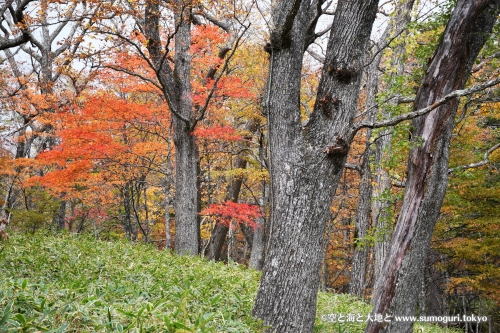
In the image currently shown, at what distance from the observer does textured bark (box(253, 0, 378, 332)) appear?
3.73 m

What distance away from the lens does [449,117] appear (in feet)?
14.9

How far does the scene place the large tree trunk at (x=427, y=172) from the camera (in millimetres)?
4398

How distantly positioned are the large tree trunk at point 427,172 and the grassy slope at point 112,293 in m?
0.88

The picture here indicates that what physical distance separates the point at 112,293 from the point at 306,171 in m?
2.29

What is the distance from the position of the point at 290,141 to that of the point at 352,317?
336 centimetres

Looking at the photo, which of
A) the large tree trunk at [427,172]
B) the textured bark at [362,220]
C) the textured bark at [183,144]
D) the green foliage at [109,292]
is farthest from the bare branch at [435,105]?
the textured bark at [362,220]

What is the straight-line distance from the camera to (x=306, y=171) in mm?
3791

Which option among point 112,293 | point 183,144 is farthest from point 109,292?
point 183,144

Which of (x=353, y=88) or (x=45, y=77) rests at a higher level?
(x=45, y=77)

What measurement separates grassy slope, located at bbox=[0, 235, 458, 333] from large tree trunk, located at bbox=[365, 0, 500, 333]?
884 mm

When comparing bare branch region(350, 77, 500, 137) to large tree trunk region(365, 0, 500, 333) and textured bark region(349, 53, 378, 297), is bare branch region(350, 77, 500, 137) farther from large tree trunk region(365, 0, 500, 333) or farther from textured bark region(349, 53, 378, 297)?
textured bark region(349, 53, 378, 297)

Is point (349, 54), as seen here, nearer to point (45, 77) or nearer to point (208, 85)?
point (208, 85)

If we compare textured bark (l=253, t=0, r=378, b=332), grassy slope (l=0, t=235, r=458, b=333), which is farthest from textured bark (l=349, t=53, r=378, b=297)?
textured bark (l=253, t=0, r=378, b=332)

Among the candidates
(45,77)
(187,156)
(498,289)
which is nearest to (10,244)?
(187,156)
